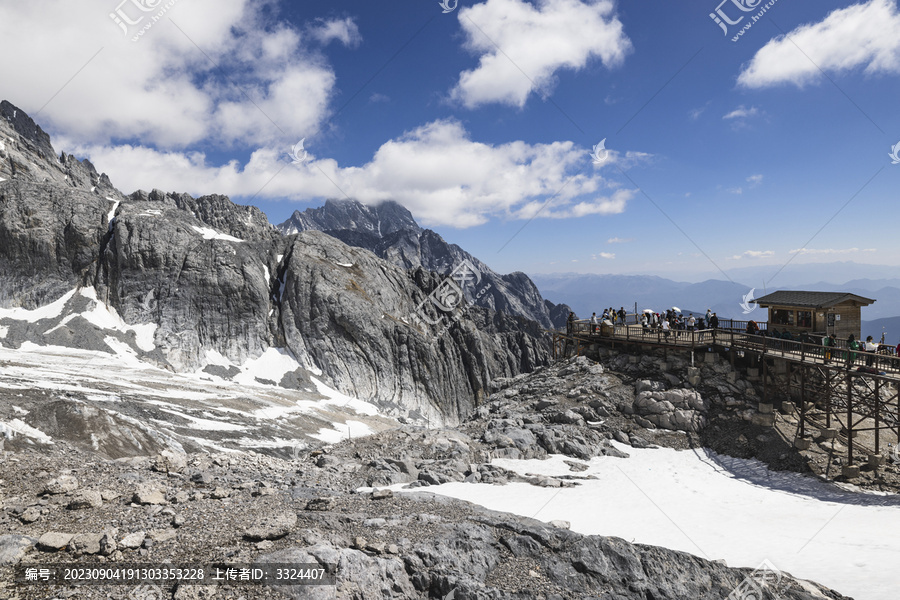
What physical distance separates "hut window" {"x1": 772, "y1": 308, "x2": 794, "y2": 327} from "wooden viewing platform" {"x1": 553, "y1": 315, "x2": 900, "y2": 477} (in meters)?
3.28

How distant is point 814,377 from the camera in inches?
920

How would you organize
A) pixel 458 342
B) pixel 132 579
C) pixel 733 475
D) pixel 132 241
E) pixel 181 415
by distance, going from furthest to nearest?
pixel 458 342
pixel 132 241
pixel 181 415
pixel 733 475
pixel 132 579

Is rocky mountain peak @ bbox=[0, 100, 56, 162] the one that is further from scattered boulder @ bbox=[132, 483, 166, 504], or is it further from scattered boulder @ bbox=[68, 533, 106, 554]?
scattered boulder @ bbox=[68, 533, 106, 554]

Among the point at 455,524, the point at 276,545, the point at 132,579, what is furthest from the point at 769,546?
the point at 132,579

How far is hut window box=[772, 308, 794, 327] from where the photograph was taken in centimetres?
2795

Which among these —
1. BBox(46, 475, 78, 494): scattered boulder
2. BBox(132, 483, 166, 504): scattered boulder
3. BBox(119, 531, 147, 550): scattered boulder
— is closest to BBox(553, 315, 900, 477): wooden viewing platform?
BBox(132, 483, 166, 504): scattered boulder

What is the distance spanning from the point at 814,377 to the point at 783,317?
6339 mm

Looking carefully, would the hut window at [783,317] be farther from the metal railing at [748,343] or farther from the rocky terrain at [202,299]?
the rocky terrain at [202,299]

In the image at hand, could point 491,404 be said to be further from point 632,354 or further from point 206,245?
point 206,245

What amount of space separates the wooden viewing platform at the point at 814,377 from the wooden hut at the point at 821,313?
2.10m

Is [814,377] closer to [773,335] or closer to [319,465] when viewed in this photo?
[773,335]

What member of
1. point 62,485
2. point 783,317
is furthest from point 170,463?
point 783,317

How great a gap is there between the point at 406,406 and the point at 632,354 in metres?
63.0

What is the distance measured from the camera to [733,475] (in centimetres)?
1952
